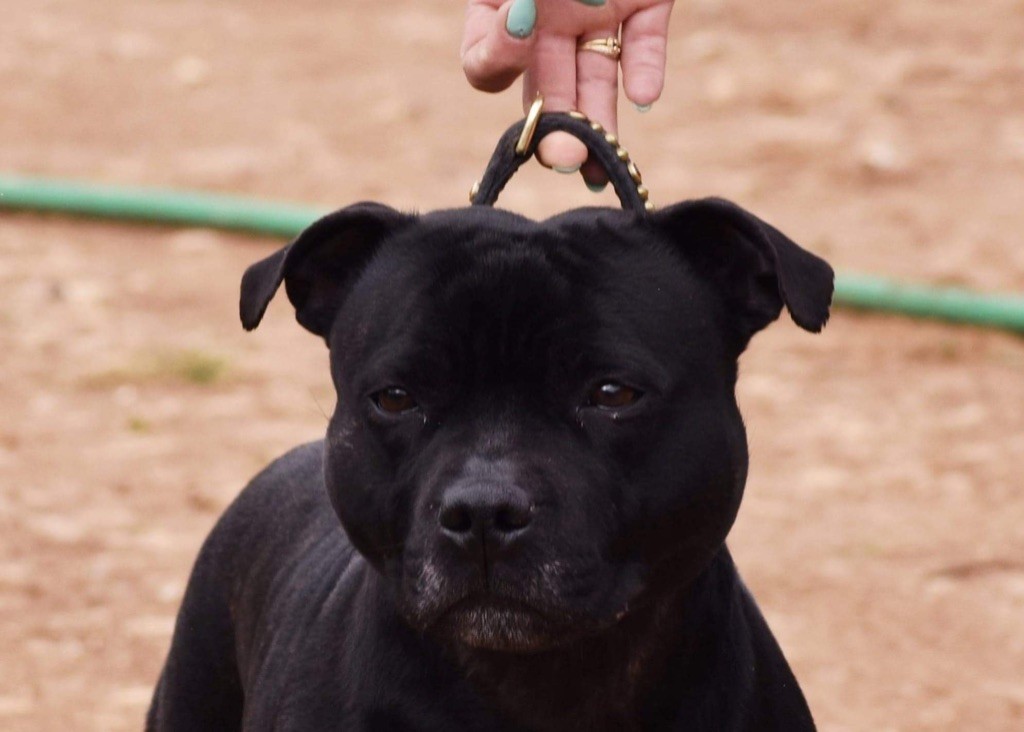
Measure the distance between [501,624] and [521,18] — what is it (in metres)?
1.51

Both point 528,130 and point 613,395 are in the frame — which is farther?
point 528,130

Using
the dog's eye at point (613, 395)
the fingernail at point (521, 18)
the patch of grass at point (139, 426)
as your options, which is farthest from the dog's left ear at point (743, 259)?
the patch of grass at point (139, 426)

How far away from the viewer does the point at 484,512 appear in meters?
3.50

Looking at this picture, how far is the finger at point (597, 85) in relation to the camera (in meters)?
4.71

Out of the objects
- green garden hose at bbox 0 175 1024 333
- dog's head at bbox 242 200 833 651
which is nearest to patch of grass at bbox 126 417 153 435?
green garden hose at bbox 0 175 1024 333

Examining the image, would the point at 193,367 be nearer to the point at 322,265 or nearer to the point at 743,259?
the point at 322,265

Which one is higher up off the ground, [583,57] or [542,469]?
[583,57]

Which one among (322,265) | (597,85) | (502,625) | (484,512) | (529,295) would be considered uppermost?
(597,85)

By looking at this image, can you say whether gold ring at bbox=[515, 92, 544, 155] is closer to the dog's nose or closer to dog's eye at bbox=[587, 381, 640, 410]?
dog's eye at bbox=[587, 381, 640, 410]

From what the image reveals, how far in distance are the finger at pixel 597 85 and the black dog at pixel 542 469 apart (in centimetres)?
73

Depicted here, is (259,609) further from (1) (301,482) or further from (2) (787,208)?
(2) (787,208)

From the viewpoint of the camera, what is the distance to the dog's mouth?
3.61 m

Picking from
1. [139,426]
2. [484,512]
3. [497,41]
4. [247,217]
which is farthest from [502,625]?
[247,217]

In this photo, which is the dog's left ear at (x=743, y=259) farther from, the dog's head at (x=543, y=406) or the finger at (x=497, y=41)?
the finger at (x=497, y=41)
